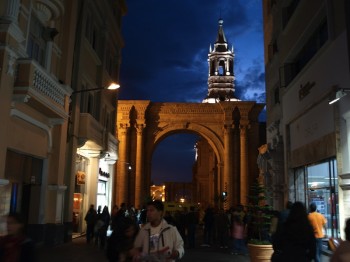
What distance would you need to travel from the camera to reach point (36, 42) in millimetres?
14195

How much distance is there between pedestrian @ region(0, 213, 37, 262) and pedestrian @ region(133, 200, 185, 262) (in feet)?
3.65

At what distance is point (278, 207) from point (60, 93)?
11.9 meters

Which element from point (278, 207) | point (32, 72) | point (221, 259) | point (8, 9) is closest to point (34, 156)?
point (32, 72)

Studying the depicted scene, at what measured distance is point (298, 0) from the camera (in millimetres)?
17672

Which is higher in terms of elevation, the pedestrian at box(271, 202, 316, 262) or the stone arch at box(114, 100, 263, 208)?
the stone arch at box(114, 100, 263, 208)

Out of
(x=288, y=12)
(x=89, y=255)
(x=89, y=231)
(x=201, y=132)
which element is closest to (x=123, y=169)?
(x=201, y=132)

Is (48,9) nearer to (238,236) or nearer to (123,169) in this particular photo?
(238,236)

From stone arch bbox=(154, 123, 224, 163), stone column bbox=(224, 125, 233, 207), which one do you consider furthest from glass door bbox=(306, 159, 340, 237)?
stone arch bbox=(154, 123, 224, 163)

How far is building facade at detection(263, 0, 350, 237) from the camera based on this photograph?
468 inches

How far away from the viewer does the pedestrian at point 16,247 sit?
432cm

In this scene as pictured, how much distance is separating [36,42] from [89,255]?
739 centimetres

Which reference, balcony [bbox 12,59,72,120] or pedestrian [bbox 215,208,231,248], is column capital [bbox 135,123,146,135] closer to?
pedestrian [bbox 215,208,231,248]

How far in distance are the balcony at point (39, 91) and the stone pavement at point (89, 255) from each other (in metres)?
4.52

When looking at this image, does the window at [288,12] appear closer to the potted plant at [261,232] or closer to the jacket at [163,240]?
the potted plant at [261,232]
